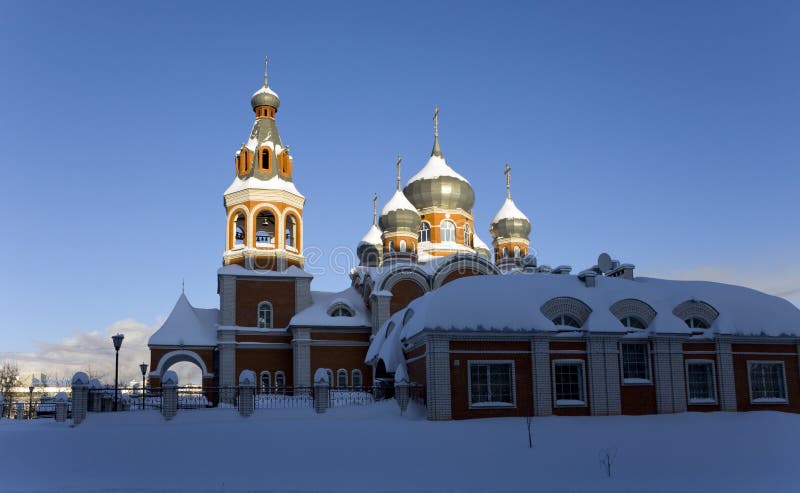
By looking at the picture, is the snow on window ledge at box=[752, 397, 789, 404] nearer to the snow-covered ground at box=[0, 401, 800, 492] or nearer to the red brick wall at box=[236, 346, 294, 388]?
the snow-covered ground at box=[0, 401, 800, 492]

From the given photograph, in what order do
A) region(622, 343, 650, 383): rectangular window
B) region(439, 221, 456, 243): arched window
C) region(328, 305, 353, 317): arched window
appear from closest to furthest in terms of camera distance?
1. region(622, 343, 650, 383): rectangular window
2. region(328, 305, 353, 317): arched window
3. region(439, 221, 456, 243): arched window

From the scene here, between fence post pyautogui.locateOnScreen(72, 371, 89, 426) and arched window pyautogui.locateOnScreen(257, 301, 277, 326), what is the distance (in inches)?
576

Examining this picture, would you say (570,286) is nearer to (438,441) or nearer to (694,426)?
(694,426)

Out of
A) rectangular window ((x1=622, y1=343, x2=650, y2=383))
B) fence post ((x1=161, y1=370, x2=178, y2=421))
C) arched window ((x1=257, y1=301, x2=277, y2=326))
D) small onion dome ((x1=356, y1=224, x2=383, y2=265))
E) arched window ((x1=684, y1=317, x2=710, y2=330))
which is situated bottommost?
fence post ((x1=161, y1=370, x2=178, y2=421))

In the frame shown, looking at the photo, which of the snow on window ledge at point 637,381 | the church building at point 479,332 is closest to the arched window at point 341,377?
the church building at point 479,332

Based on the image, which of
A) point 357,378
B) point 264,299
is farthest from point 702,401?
point 264,299

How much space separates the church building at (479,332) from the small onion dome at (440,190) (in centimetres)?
475

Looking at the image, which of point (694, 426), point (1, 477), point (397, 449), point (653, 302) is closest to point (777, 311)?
point (653, 302)

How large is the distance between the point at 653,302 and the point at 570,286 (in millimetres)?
2739

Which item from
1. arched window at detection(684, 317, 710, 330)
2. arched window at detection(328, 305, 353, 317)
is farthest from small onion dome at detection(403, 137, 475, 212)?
arched window at detection(684, 317, 710, 330)

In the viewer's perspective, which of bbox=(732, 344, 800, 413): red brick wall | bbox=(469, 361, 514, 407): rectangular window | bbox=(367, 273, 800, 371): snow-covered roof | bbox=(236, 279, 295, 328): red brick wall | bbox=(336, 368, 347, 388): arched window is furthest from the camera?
bbox=(336, 368, 347, 388): arched window

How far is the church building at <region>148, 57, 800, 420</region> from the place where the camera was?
2092 cm

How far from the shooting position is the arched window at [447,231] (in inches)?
1564

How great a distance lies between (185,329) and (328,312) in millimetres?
6355
